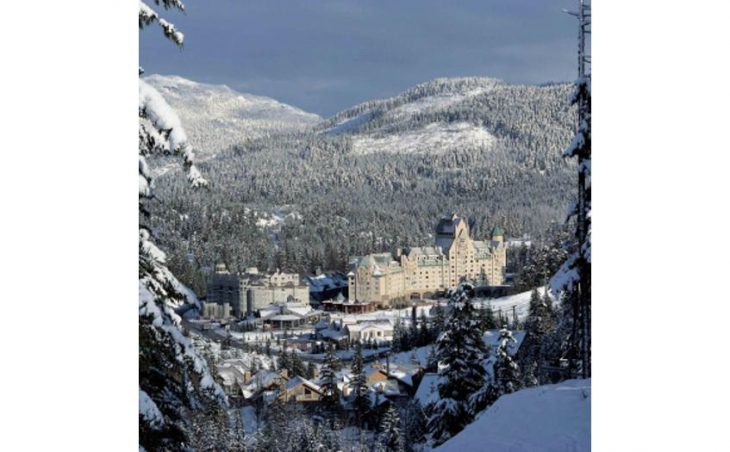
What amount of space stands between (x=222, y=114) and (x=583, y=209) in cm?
232

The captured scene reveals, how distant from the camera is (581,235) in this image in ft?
16.0

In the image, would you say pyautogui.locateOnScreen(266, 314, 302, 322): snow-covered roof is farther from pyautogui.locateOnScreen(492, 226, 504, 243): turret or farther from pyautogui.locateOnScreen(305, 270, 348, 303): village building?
pyautogui.locateOnScreen(492, 226, 504, 243): turret

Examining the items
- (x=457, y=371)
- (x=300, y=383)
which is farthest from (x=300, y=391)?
(x=457, y=371)

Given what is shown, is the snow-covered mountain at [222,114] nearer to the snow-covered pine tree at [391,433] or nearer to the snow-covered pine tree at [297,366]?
the snow-covered pine tree at [297,366]

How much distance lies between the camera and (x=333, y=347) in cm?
535

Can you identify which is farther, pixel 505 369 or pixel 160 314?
pixel 505 369

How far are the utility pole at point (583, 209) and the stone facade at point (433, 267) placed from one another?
679 mm

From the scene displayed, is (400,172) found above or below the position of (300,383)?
above

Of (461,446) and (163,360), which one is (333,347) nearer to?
(461,446)

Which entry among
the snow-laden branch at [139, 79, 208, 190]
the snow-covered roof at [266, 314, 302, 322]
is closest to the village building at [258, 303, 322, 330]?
the snow-covered roof at [266, 314, 302, 322]

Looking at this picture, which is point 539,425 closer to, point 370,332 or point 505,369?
point 505,369

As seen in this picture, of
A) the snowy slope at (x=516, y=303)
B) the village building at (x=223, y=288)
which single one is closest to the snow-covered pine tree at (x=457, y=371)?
the snowy slope at (x=516, y=303)

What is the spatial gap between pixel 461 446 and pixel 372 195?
→ 5.86 feet
